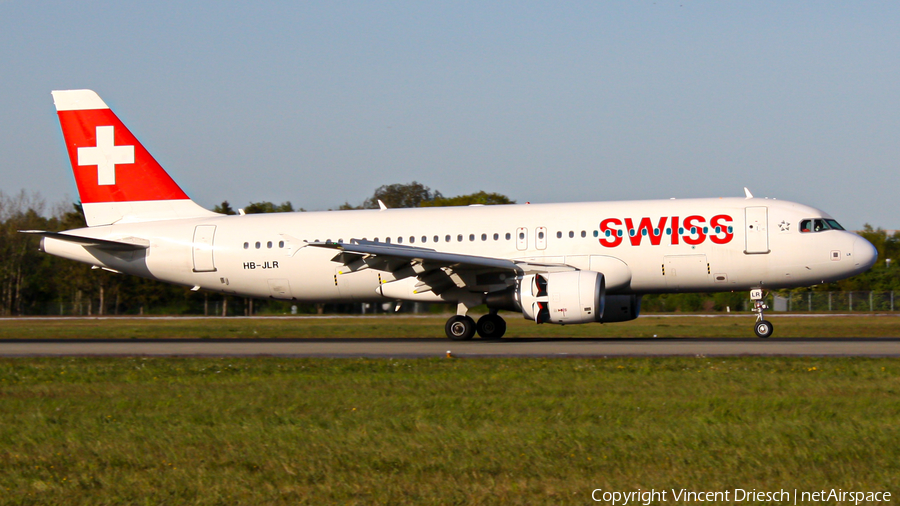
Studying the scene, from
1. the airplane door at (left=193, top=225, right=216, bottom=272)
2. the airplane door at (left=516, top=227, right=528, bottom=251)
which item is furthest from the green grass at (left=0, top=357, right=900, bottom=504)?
the airplane door at (left=193, top=225, right=216, bottom=272)

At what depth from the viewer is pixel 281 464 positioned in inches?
290

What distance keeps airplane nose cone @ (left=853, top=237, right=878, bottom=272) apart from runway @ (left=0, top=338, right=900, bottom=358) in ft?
6.96

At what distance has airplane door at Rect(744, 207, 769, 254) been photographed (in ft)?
70.4

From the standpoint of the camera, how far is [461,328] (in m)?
23.0

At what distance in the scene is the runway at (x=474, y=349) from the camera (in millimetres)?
17344

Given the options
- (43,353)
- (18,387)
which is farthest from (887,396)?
(43,353)

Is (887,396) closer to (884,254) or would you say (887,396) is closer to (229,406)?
(229,406)

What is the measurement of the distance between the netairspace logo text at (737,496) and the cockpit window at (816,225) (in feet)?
54.2

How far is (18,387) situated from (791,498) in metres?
10.9

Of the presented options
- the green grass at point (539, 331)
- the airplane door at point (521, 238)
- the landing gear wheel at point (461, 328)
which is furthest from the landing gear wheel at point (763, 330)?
the landing gear wheel at point (461, 328)

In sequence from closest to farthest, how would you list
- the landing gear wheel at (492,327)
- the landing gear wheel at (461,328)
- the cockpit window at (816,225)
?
1. the cockpit window at (816,225)
2. the landing gear wheel at (461,328)
3. the landing gear wheel at (492,327)

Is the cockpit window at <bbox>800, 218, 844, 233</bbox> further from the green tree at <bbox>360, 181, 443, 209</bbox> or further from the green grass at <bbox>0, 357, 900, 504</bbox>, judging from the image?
the green tree at <bbox>360, 181, 443, 209</bbox>

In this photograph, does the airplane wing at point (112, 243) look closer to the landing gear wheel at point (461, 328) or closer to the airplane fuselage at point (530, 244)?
the airplane fuselage at point (530, 244)

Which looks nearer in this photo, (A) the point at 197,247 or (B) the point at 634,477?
(B) the point at 634,477
